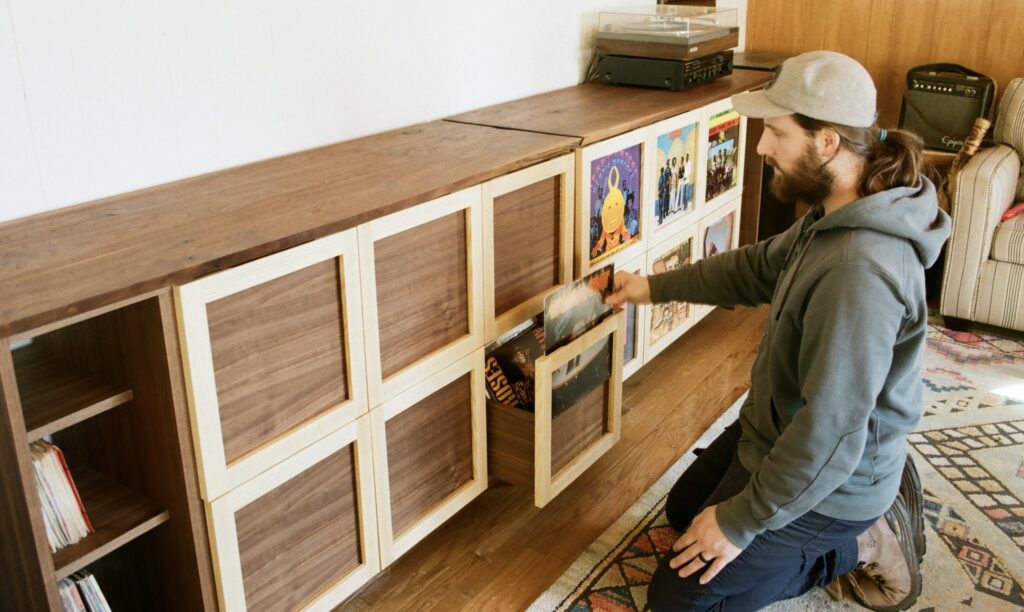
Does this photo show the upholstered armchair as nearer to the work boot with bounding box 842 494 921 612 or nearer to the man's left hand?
the work boot with bounding box 842 494 921 612

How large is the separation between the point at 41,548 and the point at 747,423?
1.32 metres

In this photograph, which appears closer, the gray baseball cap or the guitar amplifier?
the gray baseball cap

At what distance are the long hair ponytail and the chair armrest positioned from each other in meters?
1.60

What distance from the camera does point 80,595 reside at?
1.44m

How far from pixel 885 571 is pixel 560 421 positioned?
744 mm

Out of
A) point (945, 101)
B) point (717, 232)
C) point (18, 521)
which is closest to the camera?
point (18, 521)

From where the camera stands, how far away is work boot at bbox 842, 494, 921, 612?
1.96 metres

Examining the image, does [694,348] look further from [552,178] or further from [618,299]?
[552,178]

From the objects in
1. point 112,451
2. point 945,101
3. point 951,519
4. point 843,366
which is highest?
point 945,101

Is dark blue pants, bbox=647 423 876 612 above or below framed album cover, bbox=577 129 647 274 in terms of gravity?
below

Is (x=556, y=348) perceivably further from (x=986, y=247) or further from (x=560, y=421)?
(x=986, y=247)

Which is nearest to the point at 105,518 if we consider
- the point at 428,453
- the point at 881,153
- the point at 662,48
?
the point at 428,453

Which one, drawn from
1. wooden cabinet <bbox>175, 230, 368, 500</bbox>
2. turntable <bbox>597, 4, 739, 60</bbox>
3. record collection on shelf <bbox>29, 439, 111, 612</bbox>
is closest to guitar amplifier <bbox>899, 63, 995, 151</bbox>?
turntable <bbox>597, 4, 739, 60</bbox>

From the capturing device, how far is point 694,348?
126 inches
